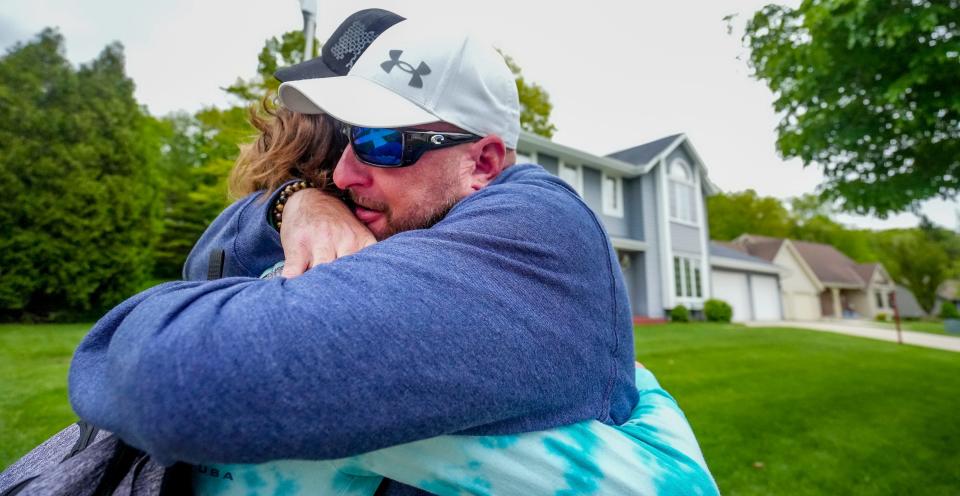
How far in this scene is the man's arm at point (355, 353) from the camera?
629 millimetres

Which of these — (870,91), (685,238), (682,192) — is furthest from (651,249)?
(870,91)

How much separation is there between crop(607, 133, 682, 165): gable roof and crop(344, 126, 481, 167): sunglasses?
19.2 metres

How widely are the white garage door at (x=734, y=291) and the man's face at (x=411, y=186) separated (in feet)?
88.5

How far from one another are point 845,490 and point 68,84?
20.5m

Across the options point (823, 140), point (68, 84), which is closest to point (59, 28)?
point (68, 84)

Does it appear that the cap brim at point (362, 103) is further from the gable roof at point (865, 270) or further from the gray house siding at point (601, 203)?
the gable roof at point (865, 270)

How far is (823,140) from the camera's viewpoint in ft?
21.2

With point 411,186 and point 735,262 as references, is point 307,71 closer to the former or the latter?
point 411,186

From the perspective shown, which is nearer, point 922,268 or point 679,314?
point 679,314

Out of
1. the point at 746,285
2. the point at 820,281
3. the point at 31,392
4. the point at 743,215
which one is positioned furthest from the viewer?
the point at 743,215

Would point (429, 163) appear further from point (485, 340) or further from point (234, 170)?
point (234, 170)

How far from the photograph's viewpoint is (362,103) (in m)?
1.27

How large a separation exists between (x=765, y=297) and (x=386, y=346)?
3398 centimetres

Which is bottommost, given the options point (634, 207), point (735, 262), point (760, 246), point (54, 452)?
point (54, 452)
